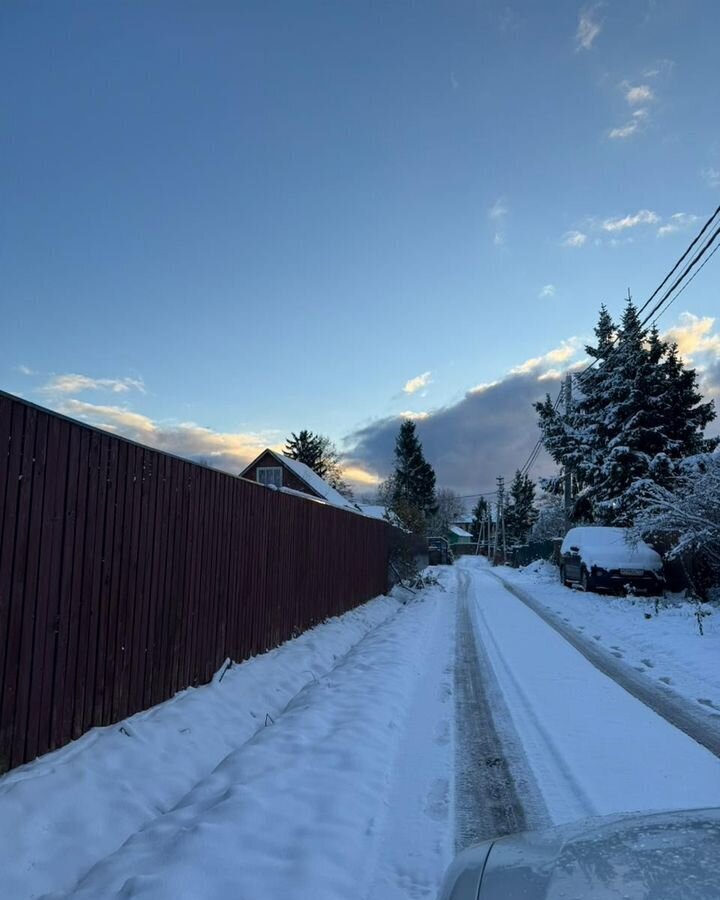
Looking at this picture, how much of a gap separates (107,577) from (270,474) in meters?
30.8

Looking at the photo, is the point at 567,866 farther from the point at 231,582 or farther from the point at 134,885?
the point at 231,582

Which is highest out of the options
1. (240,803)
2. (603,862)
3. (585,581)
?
(603,862)

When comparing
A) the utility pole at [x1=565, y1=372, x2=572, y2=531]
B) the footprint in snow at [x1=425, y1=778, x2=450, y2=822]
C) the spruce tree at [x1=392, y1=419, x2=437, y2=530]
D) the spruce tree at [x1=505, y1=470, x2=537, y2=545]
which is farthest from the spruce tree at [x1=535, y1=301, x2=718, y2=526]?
the spruce tree at [x1=505, y1=470, x2=537, y2=545]

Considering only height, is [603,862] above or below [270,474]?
below

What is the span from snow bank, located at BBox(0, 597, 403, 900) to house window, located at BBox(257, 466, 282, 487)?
93.8 feet

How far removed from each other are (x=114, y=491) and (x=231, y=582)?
8.25ft

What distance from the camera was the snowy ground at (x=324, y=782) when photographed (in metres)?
2.89

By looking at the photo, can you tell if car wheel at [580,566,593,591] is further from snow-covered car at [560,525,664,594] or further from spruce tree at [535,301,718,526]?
spruce tree at [535,301,718,526]

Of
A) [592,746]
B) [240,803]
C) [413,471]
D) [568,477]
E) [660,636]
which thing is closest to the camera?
[240,803]

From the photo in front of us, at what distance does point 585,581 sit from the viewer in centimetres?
1733

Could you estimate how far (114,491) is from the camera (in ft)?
14.8

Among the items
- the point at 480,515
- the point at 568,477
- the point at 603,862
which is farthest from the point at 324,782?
the point at 480,515

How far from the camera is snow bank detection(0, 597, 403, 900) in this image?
2.88 m

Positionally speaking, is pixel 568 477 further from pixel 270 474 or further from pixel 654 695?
pixel 654 695
